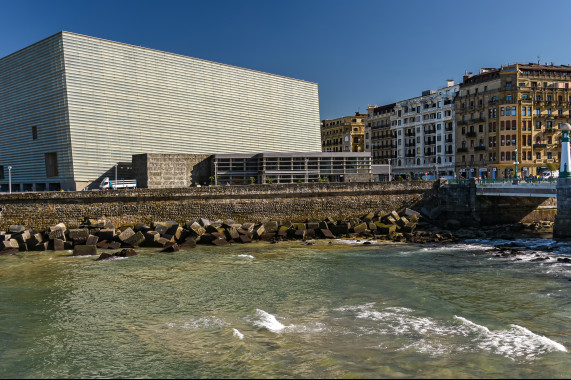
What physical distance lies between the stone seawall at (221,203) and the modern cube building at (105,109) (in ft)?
43.2

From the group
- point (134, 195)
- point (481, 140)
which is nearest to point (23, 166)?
point (134, 195)

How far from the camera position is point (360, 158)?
61.1m

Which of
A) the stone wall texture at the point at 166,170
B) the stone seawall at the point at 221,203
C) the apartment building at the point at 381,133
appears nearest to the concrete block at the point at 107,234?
the stone seawall at the point at 221,203

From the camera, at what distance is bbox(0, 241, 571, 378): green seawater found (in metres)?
12.1

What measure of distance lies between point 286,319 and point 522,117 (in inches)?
2697

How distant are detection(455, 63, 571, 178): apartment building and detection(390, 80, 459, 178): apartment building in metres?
8.17

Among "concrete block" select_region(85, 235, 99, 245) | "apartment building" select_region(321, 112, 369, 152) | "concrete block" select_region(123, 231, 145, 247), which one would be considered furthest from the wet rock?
"apartment building" select_region(321, 112, 369, 152)

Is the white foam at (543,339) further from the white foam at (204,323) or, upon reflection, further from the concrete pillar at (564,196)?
the concrete pillar at (564,196)

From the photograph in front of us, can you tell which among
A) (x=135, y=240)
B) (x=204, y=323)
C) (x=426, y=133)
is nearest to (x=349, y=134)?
(x=426, y=133)

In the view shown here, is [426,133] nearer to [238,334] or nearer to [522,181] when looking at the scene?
[522,181]

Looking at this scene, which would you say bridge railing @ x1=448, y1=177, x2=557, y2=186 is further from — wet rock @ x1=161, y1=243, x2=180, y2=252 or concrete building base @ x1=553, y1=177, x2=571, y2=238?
wet rock @ x1=161, y1=243, x2=180, y2=252

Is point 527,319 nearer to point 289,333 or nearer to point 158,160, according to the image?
point 289,333

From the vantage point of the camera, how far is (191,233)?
3519cm

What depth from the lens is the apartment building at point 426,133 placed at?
85.1 m
